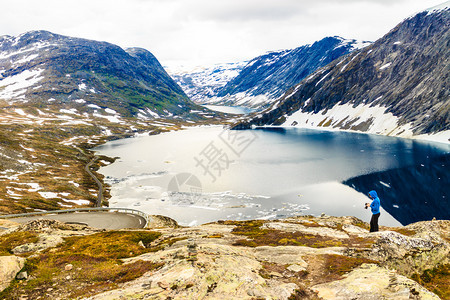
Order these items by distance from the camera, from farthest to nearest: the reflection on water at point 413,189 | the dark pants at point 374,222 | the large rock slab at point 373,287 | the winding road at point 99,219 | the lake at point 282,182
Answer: the lake at point 282,182
the reflection on water at point 413,189
the winding road at point 99,219
the dark pants at point 374,222
the large rock slab at point 373,287

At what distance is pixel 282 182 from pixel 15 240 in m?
76.2

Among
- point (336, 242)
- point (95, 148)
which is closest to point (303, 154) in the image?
point (336, 242)

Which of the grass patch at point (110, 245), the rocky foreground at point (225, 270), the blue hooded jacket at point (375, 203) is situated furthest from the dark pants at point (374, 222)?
the grass patch at point (110, 245)

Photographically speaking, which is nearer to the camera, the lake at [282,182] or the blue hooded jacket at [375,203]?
the blue hooded jacket at [375,203]

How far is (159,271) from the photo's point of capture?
46.5ft

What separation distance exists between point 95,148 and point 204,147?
77409mm

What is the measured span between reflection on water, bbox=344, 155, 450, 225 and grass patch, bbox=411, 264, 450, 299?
50031 mm

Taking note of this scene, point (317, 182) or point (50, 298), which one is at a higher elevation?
point (50, 298)

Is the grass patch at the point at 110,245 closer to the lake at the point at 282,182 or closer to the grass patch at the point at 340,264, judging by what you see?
the grass patch at the point at 340,264

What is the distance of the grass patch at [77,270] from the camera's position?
12.6 metres

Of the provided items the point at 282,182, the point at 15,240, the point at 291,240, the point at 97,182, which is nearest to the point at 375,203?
the point at 291,240

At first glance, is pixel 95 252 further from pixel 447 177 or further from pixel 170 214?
pixel 447 177

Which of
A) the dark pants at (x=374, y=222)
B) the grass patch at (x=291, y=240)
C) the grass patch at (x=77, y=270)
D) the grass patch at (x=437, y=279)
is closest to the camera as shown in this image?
the grass patch at (x=77, y=270)

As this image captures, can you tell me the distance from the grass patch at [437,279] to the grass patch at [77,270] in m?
14.7
